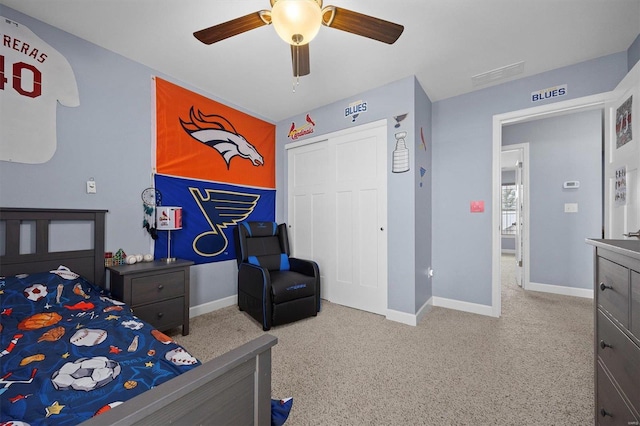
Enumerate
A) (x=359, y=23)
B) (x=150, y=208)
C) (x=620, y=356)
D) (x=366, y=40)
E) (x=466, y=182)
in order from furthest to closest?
(x=466, y=182)
(x=150, y=208)
(x=366, y=40)
(x=359, y=23)
(x=620, y=356)

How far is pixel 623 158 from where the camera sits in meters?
1.98

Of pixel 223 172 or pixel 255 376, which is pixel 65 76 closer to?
pixel 223 172

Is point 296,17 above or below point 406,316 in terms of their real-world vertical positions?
above

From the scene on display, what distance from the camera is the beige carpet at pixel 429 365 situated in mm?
1453

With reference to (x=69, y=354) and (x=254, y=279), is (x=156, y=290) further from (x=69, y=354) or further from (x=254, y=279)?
(x=69, y=354)

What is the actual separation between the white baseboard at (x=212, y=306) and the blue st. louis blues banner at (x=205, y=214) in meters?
0.48

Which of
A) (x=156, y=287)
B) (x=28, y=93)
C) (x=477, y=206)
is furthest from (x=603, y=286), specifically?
(x=28, y=93)

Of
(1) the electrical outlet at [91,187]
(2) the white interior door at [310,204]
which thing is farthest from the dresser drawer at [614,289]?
(1) the electrical outlet at [91,187]

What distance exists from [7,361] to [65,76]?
6.84 ft

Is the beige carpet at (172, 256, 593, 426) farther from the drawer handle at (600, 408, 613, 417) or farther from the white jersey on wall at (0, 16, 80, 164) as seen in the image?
the white jersey on wall at (0, 16, 80, 164)

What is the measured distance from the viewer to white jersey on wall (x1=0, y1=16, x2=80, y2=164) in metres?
1.79

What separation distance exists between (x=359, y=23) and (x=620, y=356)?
1858mm

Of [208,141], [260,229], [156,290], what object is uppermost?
[208,141]

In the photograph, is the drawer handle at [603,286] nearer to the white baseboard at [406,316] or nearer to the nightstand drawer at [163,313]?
the white baseboard at [406,316]
